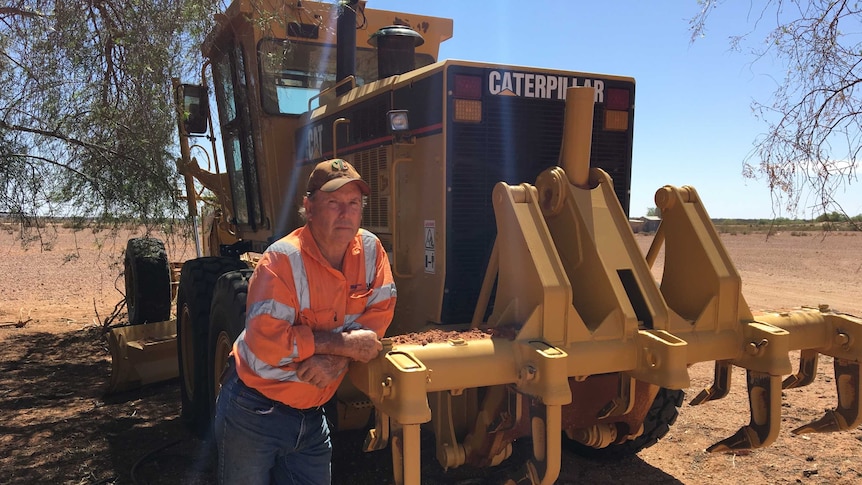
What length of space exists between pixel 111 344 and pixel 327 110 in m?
3.09

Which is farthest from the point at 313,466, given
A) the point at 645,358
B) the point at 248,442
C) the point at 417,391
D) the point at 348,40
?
the point at 348,40

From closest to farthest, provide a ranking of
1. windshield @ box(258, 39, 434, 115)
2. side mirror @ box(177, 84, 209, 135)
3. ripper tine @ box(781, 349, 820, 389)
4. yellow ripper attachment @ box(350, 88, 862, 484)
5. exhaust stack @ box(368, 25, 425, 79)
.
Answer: yellow ripper attachment @ box(350, 88, 862, 484) → ripper tine @ box(781, 349, 820, 389) → exhaust stack @ box(368, 25, 425, 79) → windshield @ box(258, 39, 434, 115) → side mirror @ box(177, 84, 209, 135)

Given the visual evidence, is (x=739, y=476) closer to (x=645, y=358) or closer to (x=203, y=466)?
(x=645, y=358)

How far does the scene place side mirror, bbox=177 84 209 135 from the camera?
18.7ft

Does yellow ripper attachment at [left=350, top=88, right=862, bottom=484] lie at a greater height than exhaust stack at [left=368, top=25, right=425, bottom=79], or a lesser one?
lesser

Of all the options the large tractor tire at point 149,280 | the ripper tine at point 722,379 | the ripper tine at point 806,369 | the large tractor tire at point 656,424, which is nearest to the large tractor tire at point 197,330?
the large tractor tire at point 149,280

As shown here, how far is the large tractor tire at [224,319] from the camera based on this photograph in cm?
381

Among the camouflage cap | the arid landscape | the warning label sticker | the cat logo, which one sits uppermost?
the cat logo

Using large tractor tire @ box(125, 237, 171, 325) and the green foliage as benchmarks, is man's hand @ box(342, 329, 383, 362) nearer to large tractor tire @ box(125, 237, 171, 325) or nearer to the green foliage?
the green foliage

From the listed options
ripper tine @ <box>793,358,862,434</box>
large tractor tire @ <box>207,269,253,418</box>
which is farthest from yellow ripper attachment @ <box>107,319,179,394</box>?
ripper tine @ <box>793,358,862,434</box>

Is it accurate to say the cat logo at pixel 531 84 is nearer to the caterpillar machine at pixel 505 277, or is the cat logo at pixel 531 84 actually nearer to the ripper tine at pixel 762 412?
the caterpillar machine at pixel 505 277

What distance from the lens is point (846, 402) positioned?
3184 millimetres

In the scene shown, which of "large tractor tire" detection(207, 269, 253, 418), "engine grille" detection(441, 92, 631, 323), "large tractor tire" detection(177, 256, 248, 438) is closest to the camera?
"engine grille" detection(441, 92, 631, 323)

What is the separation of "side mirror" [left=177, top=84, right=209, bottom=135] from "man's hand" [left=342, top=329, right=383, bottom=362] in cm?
398
